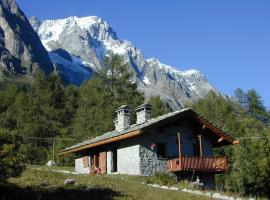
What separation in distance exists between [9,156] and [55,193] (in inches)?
193

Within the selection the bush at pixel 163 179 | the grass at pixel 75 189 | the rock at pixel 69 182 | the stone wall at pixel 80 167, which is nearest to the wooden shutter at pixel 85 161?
the stone wall at pixel 80 167

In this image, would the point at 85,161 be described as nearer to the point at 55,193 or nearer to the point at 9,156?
the point at 55,193

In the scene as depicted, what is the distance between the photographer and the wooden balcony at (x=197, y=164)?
1247 inches

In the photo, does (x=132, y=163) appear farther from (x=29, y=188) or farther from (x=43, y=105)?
(x=43, y=105)

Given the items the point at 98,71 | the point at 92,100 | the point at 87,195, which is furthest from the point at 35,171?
the point at 98,71

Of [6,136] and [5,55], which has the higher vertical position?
[5,55]

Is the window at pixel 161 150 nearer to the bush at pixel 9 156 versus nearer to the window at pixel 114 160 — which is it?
the window at pixel 114 160

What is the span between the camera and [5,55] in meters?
198

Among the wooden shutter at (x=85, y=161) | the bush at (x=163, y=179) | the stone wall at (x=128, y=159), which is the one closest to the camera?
the bush at (x=163, y=179)

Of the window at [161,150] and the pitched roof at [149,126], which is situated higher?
the pitched roof at [149,126]

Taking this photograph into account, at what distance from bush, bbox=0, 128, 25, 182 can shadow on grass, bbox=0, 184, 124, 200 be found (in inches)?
74.2

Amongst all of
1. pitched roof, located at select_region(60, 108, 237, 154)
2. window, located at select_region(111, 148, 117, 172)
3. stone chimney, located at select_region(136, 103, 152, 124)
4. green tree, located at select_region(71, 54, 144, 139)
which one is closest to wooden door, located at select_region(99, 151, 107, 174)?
window, located at select_region(111, 148, 117, 172)

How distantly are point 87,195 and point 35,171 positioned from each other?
23.5 feet

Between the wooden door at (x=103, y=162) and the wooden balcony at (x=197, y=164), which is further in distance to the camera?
the wooden door at (x=103, y=162)
